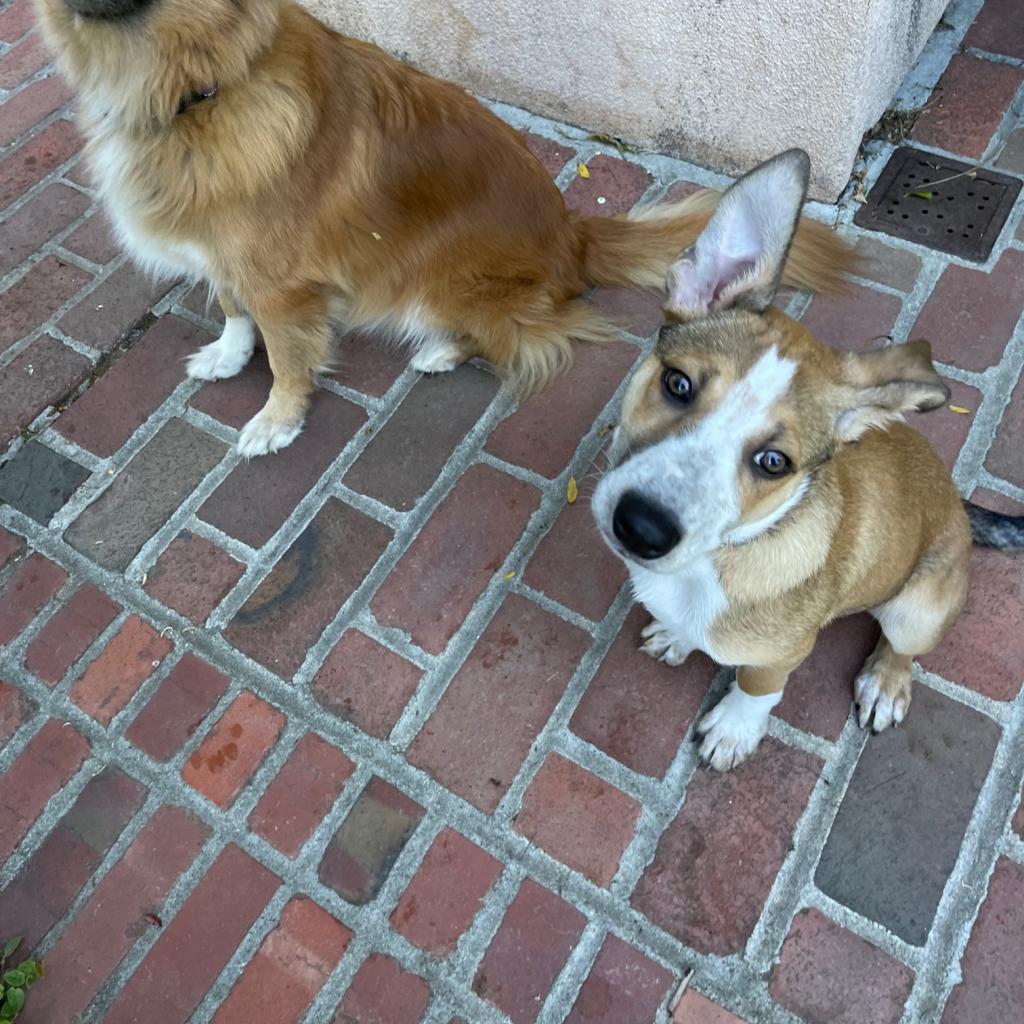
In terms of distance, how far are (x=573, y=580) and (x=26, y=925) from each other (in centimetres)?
163

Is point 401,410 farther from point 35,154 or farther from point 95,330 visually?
point 35,154

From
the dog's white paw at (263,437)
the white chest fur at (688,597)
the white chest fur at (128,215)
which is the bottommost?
the dog's white paw at (263,437)

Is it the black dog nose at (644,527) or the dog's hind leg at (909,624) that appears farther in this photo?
the dog's hind leg at (909,624)

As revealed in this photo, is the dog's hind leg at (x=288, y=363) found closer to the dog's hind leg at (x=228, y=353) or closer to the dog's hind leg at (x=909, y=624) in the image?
the dog's hind leg at (x=228, y=353)

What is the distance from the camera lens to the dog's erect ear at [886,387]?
1450 millimetres

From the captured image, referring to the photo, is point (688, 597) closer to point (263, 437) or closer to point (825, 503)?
point (825, 503)

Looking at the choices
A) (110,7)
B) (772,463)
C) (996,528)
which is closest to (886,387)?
(772,463)

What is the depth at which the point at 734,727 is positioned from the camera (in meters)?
2.09

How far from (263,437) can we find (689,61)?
203cm

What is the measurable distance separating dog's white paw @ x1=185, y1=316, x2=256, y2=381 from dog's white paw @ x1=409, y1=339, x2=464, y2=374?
573 millimetres

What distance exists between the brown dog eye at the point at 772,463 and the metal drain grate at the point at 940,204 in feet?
6.10

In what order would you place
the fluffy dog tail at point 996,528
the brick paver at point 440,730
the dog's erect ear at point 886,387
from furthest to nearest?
the fluffy dog tail at point 996,528, the brick paver at point 440,730, the dog's erect ear at point 886,387

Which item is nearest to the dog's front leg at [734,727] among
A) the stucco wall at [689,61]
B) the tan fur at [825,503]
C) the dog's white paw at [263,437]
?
the tan fur at [825,503]

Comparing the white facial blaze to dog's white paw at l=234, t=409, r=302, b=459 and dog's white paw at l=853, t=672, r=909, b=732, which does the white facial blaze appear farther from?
dog's white paw at l=234, t=409, r=302, b=459
